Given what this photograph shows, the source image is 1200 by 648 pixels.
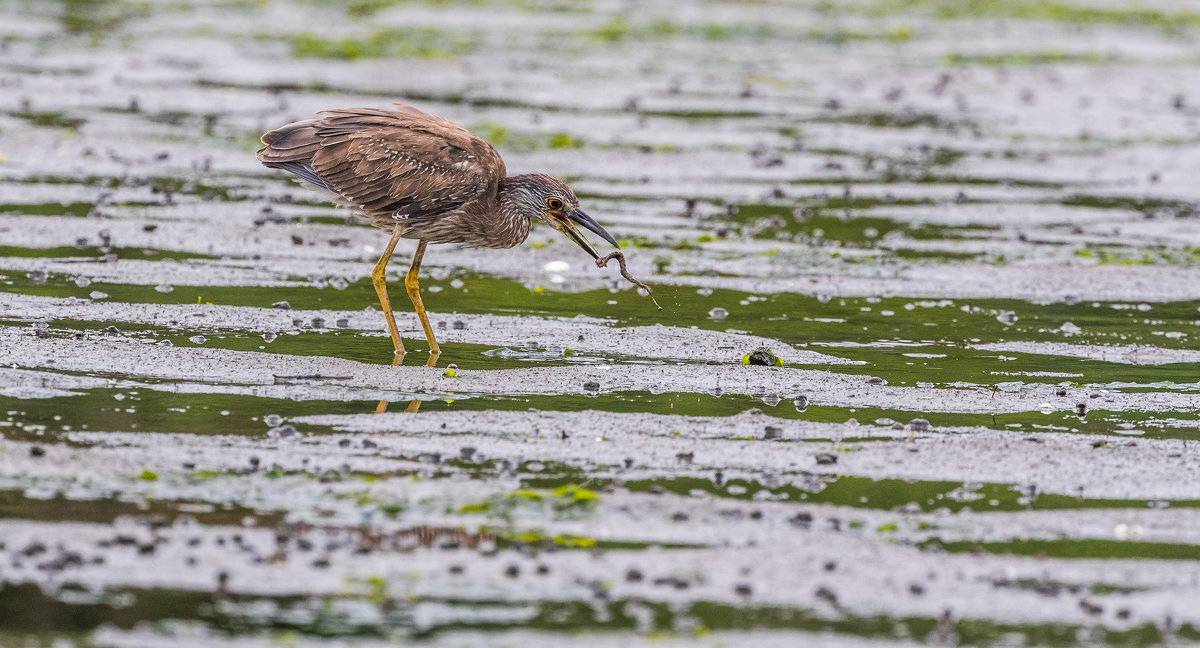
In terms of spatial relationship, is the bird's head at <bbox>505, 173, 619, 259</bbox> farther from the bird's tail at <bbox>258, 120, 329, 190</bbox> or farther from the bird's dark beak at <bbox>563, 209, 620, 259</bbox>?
the bird's tail at <bbox>258, 120, 329, 190</bbox>

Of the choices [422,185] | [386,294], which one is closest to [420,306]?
[386,294]

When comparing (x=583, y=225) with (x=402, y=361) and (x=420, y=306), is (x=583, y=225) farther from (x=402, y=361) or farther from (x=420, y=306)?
(x=402, y=361)

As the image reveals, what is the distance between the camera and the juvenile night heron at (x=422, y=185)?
10.3 meters

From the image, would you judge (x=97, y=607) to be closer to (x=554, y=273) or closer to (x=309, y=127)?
(x=309, y=127)

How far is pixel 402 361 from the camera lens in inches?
389

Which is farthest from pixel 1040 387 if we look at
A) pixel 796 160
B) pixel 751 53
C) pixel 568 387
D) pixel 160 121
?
pixel 751 53

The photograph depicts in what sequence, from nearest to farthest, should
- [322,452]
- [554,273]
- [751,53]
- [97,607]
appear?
[97,607] → [322,452] → [554,273] → [751,53]

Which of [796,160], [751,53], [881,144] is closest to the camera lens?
[796,160]

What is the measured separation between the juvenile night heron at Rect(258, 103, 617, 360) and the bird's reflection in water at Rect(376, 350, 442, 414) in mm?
73

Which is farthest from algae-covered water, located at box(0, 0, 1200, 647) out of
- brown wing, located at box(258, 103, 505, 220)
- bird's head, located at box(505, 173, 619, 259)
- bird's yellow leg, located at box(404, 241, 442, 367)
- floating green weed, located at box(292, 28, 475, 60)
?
floating green weed, located at box(292, 28, 475, 60)

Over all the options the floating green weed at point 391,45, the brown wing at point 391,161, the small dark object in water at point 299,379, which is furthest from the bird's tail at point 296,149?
the floating green weed at point 391,45

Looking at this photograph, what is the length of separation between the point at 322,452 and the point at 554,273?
5.17m

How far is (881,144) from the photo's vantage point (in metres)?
19.0

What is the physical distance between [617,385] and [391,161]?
2240mm
